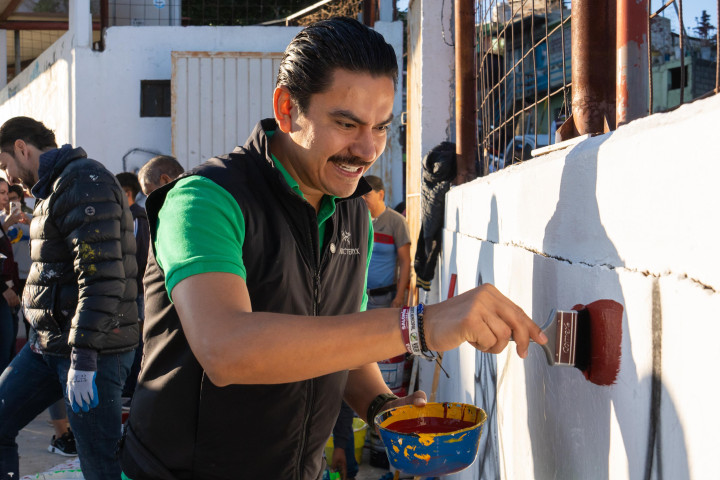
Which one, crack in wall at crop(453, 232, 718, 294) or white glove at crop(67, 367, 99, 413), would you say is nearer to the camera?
crack in wall at crop(453, 232, 718, 294)

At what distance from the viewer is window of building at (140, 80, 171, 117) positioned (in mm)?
9336

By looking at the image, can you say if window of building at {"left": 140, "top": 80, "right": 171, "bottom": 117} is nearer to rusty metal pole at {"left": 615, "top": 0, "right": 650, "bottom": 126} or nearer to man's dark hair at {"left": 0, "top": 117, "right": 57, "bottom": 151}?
man's dark hair at {"left": 0, "top": 117, "right": 57, "bottom": 151}

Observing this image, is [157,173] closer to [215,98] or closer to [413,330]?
[413,330]

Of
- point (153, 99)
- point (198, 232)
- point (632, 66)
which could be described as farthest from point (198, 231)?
point (153, 99)

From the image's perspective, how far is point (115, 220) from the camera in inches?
127

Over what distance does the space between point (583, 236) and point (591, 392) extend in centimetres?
29

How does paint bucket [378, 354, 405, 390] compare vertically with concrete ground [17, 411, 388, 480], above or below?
above

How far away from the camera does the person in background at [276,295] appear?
1.24 m

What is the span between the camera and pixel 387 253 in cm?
593

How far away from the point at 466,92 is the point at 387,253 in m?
1.91

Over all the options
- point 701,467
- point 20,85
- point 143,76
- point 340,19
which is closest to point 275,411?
point 340,19

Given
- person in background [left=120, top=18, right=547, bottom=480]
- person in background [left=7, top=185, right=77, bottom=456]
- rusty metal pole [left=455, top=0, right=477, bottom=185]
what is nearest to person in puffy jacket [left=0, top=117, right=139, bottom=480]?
person in background [left=7, top=185, right=77, bottom=456]

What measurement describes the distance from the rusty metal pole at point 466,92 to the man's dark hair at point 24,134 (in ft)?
7.66

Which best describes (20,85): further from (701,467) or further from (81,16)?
(701,467)
